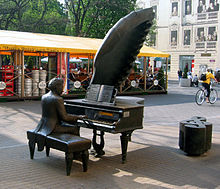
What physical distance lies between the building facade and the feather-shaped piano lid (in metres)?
38.6

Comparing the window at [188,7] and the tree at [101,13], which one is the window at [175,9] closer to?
the window at [188,7]

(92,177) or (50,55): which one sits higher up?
(50,55)

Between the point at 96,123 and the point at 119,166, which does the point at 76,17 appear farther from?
the point at 119,166

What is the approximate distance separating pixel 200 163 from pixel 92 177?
7.78 feet

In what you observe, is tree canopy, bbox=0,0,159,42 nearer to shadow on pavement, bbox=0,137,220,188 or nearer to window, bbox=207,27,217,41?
window, bbox=207,27,217,41

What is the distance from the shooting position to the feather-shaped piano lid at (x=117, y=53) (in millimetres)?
6910

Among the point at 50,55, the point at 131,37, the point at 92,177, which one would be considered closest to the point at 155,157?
the point at 92,177

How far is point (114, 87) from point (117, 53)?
0.86m

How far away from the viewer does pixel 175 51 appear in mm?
49750

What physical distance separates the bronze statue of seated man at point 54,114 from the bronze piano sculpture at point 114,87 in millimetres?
502

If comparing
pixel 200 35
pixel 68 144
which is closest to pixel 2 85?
pixel 68 144

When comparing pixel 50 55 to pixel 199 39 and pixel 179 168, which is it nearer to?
pixel 179 168

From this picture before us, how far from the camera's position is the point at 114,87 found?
6914mm

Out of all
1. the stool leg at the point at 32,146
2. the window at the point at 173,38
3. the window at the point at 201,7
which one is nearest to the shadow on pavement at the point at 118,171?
the stool leg at the point at 32,146
